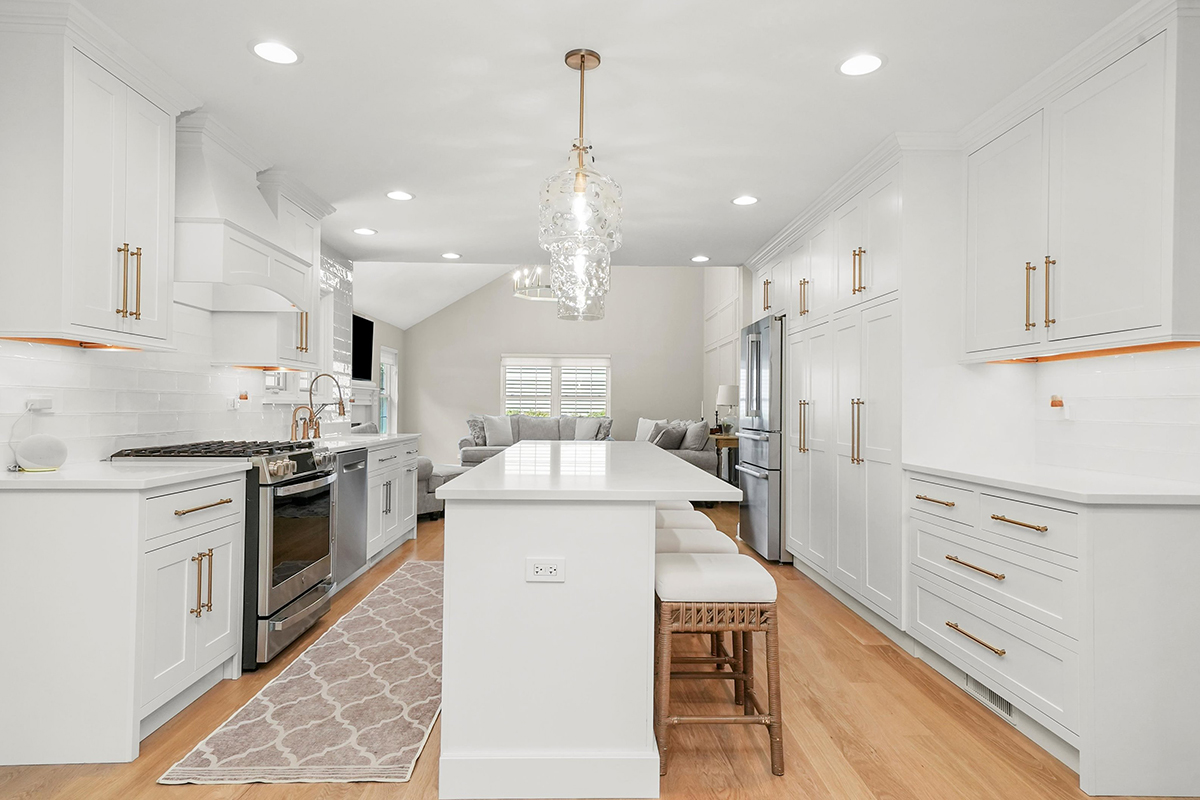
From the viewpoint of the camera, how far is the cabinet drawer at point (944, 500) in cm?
262

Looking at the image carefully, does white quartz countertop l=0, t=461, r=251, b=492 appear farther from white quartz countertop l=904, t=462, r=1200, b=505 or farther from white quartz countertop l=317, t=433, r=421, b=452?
white quartz countertop l=904, t=462, r=1200, b=505

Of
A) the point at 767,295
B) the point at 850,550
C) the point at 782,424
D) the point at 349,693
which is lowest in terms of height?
the point at 349,693

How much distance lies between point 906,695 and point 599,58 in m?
2.73

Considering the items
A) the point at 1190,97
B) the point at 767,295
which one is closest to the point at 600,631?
the point at 1190,97

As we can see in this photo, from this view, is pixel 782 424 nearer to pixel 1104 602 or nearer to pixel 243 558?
pixel 1104 602

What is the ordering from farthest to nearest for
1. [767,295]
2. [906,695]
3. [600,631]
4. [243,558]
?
1. [767,295]
2. [243,558]
3. [906,695]
4. [600,631]

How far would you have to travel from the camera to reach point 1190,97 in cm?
208

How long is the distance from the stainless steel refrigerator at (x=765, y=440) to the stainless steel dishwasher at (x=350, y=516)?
274 centimetres

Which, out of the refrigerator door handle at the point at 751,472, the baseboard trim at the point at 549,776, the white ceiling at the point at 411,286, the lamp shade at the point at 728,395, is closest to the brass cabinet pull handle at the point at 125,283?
the baseboard trim at the point at 549,776

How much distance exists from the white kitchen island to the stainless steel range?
1.35 meters

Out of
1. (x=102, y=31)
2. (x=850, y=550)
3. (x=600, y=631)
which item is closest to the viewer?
(x=600, y=631)

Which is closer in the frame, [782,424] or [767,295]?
[782,424]

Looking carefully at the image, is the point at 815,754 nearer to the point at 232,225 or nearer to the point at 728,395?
the point at 232,225

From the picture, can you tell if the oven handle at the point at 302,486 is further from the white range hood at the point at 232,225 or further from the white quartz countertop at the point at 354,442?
the white range hood at the point at 232,225
